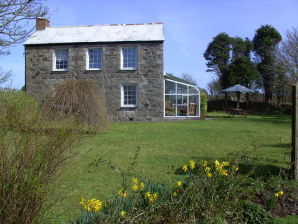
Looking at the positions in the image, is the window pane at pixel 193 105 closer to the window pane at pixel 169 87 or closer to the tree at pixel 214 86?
the window pane at pixel 169 87

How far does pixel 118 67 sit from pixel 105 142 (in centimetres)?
1059

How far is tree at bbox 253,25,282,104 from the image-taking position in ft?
113

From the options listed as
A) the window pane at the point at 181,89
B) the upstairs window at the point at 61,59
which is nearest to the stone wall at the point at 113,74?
the upstairs window at the point at 61,59

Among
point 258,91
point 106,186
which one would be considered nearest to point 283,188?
point 106,186

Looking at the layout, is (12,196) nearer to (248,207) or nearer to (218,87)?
(248,207)

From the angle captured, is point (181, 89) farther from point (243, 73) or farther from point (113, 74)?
point (243, 73)

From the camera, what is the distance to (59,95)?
1294cm

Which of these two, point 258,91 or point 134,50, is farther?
point 258,91

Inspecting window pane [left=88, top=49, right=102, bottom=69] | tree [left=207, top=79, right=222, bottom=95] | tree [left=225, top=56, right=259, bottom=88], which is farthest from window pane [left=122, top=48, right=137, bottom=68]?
tree [left=207, top=79, right=222, bottom=95]

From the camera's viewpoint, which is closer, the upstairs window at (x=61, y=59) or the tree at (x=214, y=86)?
the upstairs window at (x=61, y=59)

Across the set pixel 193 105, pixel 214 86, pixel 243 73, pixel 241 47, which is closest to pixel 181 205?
pixel 193 105

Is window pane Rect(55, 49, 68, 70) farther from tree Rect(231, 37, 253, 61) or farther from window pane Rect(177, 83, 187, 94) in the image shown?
tree Rect(231, 37, 253, 61)

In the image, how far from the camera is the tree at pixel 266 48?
113ft

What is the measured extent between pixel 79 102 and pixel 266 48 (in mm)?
28797
